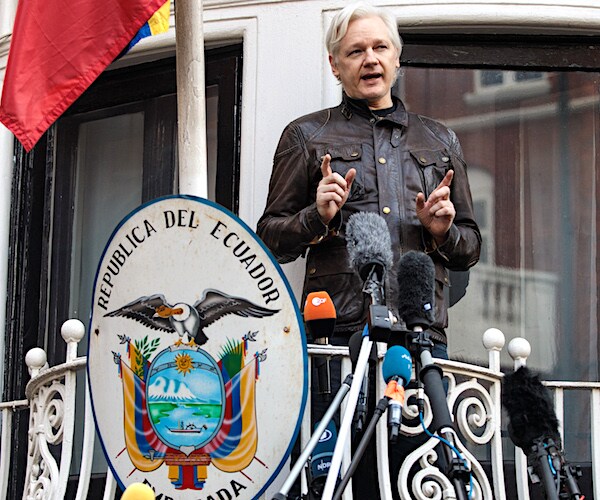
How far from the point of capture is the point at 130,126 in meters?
7.75

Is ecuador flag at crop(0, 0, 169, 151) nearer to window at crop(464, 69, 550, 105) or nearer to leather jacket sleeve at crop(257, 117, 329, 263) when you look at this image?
leather jacket sleeve at crop(257, 117, 329, 263)

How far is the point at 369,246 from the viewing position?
5137mm

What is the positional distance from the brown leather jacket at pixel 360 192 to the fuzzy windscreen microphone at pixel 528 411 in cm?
118

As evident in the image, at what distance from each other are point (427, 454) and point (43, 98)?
2.22 metres

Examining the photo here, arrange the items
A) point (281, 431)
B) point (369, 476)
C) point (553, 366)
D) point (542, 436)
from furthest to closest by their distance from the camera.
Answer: point (553, 366), point (369, 476), point (281, 431), point (542, 436)

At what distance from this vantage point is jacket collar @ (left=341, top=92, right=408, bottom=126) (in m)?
6.48

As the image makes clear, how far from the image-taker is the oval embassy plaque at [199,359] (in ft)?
18.0

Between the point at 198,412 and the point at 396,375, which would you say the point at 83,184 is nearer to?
the point at 198,412

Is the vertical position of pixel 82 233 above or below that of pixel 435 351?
above

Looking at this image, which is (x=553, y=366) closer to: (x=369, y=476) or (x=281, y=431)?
(x=369, y=476)

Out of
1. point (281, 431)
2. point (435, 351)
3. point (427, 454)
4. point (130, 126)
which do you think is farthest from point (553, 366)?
point (130, 126)

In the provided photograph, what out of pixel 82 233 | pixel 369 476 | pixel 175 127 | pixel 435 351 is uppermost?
pixel 175 127

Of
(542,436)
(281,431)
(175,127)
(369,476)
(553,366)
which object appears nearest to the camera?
(542,436)

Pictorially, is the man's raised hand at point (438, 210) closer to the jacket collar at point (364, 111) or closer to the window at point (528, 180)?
the jacket collar at point (364, 111)
